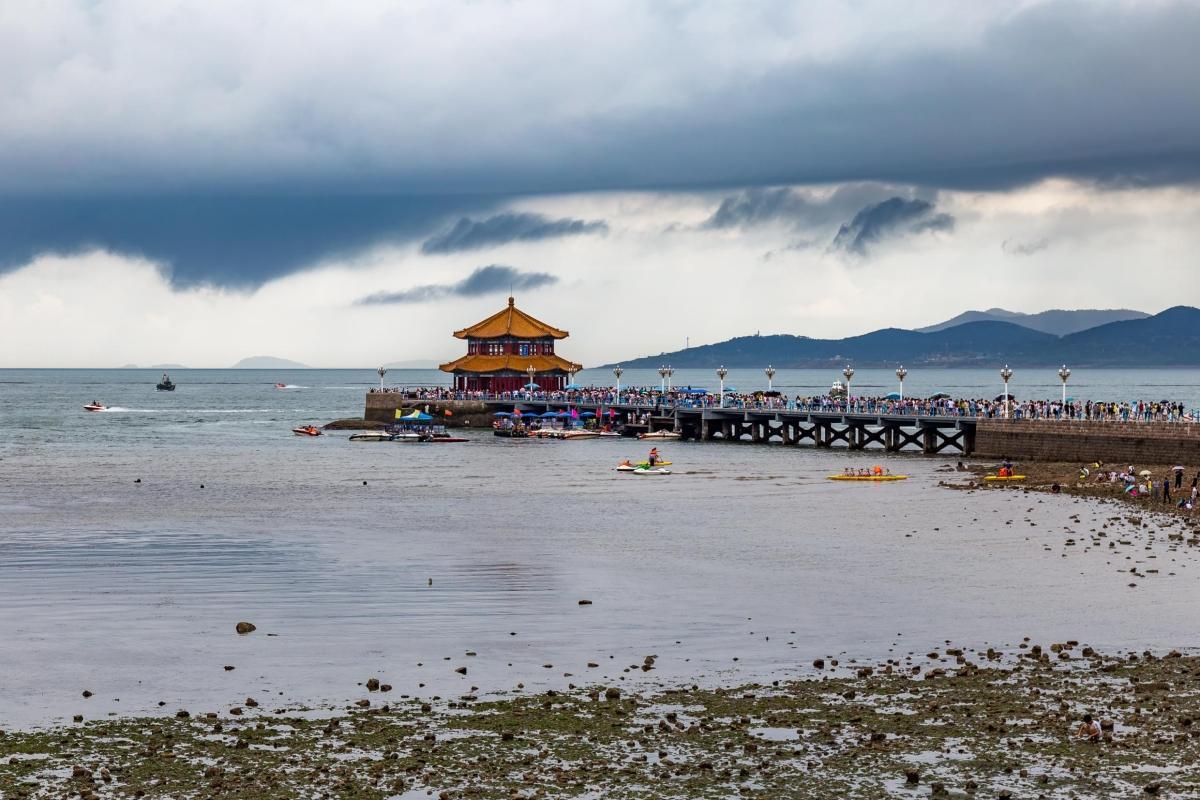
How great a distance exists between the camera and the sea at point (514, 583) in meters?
29.9

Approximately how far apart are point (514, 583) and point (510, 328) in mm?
106361

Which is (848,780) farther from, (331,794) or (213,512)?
(213,512)

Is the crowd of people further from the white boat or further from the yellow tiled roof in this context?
the white boat

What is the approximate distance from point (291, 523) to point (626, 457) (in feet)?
146

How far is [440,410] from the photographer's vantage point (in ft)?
458

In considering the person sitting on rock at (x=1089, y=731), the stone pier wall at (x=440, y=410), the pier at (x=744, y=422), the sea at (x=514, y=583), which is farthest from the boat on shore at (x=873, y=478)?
the stone pier wall at (x=440, y=410)

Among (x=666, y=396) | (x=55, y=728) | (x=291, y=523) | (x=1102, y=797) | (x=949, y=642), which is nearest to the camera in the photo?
(x=1102, y=797)


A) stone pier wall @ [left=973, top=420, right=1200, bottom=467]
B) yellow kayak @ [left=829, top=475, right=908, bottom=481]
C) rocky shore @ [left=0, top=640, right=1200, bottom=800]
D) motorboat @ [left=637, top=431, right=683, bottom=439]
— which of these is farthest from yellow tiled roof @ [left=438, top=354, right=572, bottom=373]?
rocky shore @ [left=0, top=640, right=1200, bottom=800]

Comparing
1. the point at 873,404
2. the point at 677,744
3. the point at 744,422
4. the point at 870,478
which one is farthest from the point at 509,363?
the point at 677,744

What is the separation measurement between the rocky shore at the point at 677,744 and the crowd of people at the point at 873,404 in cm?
5419

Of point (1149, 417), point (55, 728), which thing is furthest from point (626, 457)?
point (55, 728)

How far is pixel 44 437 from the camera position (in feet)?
427

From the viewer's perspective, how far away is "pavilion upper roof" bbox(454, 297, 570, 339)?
147125mm

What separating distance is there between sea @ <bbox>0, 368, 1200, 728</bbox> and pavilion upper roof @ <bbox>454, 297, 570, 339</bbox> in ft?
218
